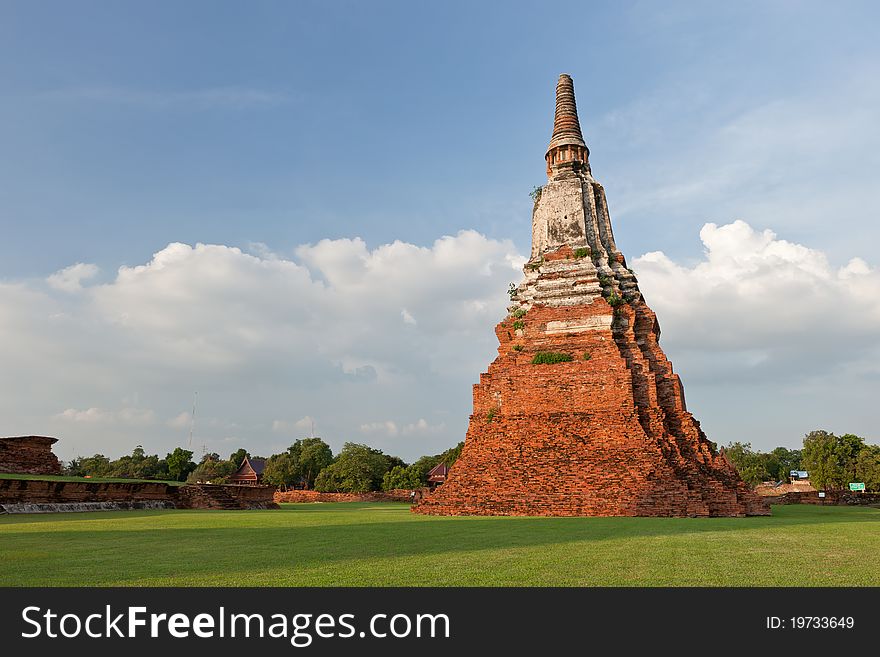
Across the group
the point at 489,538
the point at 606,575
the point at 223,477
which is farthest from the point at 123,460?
the point at 606,575

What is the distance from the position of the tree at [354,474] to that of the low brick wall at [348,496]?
34.8 feet

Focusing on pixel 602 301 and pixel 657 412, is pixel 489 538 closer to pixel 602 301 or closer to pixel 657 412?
pixel 657 412

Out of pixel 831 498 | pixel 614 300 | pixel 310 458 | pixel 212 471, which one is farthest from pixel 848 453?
pixel 212 471

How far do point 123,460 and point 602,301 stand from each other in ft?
202

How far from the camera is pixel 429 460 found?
67.9m

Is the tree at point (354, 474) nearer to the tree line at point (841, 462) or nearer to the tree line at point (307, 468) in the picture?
the tree line at point (307, 468)

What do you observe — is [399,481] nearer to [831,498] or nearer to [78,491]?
[831,498]

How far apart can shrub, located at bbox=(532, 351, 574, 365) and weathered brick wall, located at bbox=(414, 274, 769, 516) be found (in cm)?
21

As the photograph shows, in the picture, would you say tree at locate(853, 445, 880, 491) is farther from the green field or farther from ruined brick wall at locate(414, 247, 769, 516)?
the green field

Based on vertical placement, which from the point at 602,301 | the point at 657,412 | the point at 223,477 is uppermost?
the point at 602,301

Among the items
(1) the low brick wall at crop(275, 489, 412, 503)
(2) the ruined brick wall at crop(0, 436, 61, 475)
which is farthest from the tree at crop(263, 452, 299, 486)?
(2) the ruined brick wall at crop(0, 436, 61, 475)

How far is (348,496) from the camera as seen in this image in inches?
1651
